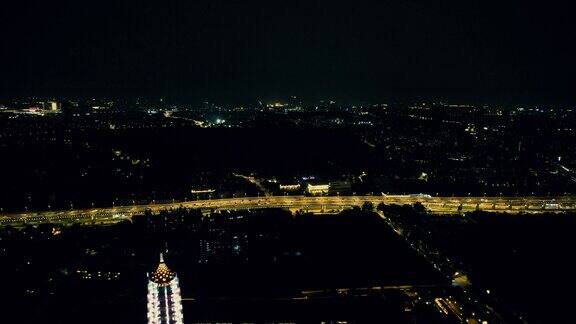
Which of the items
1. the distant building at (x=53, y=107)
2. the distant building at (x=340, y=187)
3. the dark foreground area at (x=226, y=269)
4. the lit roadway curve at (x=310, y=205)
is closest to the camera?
the dark foreground area at (x=226, y=269)

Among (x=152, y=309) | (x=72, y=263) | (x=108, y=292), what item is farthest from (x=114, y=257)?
(x=152, y=309)

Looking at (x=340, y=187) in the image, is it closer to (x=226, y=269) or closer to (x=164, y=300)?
(x=226, y=269)

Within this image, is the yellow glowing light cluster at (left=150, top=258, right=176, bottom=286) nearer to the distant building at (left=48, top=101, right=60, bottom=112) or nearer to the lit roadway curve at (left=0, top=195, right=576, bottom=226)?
the lit roadway curve at (left=0, top=195, right=576, bottom=226)

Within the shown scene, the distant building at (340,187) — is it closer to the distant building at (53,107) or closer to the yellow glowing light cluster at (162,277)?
the yellow glowing light cluster at (162,277)

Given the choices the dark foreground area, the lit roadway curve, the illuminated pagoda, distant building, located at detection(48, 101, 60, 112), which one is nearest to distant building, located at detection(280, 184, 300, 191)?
the lit roadway curve

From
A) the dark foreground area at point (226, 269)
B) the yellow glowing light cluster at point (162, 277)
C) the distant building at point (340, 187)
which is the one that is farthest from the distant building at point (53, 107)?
the yellow glowing light cluster at point (162, 277)

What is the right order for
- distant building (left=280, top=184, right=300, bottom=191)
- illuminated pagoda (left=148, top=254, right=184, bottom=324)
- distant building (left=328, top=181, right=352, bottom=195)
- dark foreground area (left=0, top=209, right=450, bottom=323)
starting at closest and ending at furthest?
1. illuminated pagoda (left=148, top=254, right=184, bottom=324)
2. dark foreground area (left=0, top=209, right=450, bottom=323)
3. distant building (left=328, top=181, right=352, bottom=195)
4. distant building (left=280, top=184, right=300, bottom=191)

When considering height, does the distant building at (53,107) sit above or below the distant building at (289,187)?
above
